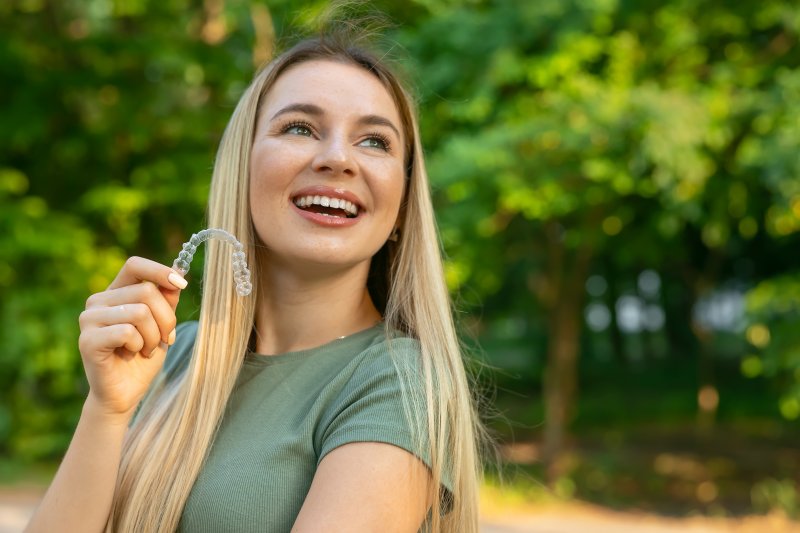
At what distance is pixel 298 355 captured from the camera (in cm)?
153

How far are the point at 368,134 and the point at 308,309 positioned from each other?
34 cm

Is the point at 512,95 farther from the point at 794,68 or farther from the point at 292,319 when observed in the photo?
the point at 292,319

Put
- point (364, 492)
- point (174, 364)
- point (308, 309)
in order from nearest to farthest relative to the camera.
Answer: point (364, 492) < point (308, 309) < point (174, 364)

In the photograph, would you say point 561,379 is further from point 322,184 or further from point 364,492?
point 364,492

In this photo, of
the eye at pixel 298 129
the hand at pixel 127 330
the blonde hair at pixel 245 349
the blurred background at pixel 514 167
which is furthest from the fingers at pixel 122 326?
the blurred background at pixel 514 167

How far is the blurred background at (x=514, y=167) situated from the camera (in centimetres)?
675

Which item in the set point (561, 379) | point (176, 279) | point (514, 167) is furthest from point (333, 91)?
point (561, 379)

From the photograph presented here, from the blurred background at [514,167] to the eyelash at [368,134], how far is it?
2.85m

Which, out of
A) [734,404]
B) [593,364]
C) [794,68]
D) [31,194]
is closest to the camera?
[794,68]

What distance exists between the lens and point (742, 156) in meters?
6.55

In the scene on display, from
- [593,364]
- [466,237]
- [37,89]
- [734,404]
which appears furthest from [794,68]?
[593,364]

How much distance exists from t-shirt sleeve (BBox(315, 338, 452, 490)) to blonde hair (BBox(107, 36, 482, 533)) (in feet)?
0.05

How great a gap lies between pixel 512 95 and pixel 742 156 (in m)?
2.13

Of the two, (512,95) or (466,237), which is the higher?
(512,95)
